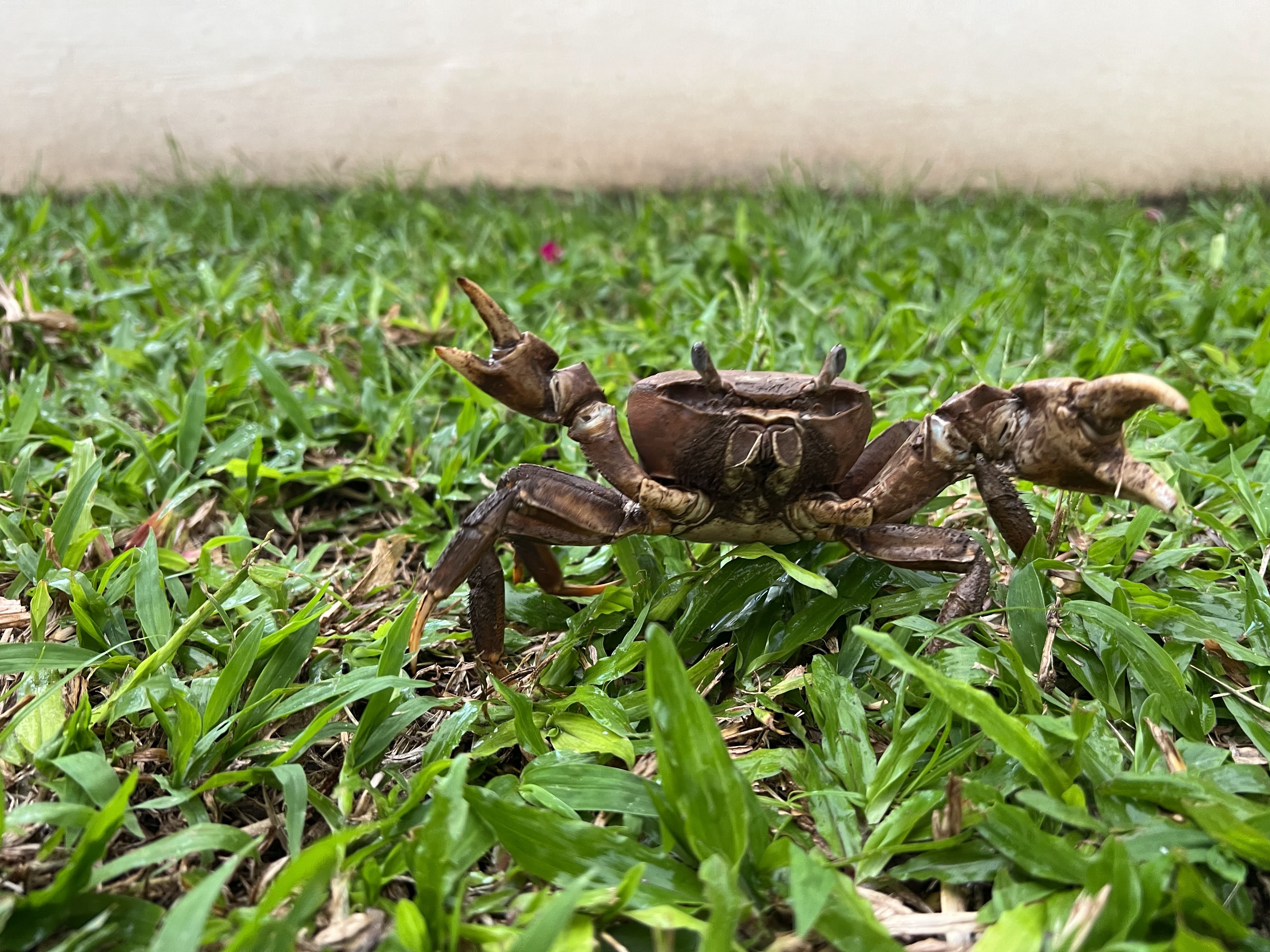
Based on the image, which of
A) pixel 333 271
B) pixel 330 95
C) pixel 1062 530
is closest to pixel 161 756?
pixel 1062 530

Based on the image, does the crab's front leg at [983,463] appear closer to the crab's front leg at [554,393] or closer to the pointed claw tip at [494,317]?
the crab's front leg at [554,393]

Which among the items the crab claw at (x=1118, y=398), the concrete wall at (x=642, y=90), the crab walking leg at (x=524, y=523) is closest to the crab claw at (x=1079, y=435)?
the crab claw at (x=1118, y=398)

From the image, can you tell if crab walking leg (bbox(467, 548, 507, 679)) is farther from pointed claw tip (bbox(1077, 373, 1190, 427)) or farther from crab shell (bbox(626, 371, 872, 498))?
pointed claw tip (bbox(1077, 373, 1190, 427))

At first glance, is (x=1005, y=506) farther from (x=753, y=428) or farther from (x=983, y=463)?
(x=753, y=428)

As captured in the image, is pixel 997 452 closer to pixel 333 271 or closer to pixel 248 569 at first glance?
pixel 248 569

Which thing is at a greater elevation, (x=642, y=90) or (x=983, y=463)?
(x=642, y=90)

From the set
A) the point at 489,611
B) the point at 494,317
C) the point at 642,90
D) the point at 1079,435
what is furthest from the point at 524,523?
the point at 642,90
